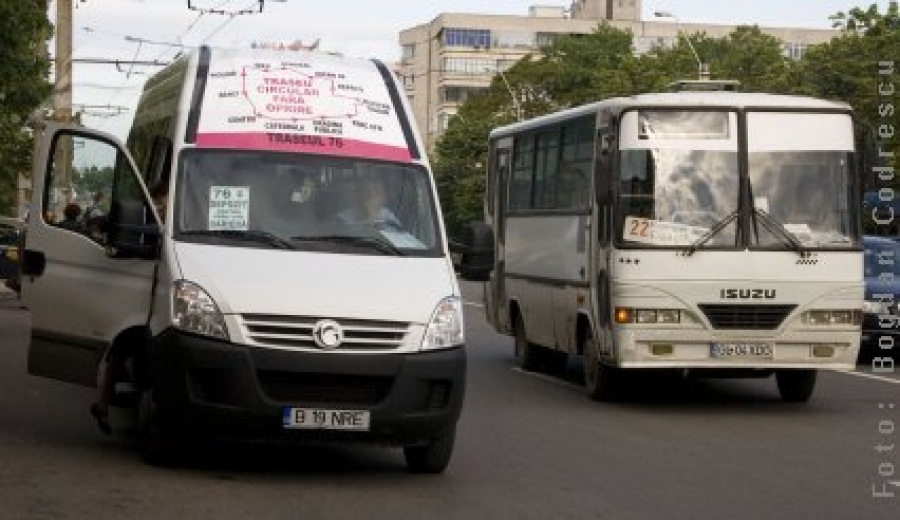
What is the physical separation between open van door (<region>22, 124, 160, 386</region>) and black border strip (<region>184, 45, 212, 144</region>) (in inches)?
18.5

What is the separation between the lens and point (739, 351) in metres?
15.6

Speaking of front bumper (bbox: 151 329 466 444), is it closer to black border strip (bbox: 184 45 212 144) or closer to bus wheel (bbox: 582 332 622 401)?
black border strip (bbox: 184 45 212 144)

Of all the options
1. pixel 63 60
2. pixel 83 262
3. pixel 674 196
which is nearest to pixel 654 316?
pixel 674 196

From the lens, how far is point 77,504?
920 centimetres

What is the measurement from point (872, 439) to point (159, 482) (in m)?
6.24

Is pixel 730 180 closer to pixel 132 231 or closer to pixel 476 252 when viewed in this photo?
pixel 476 252

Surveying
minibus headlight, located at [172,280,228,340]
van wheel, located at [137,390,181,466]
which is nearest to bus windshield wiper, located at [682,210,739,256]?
van wheel, located at [137,390,181,466]

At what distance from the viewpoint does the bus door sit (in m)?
21.1

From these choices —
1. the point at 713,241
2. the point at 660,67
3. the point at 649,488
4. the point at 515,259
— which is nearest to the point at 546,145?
the point at 515,259

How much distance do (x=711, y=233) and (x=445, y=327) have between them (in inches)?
231

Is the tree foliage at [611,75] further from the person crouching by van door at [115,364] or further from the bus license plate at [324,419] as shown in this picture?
the bus license plate at [324,419]

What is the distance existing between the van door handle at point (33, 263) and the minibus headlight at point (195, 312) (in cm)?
239

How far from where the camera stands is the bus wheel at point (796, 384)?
1686cm

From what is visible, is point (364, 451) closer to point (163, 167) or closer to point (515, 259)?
point (163, 167)
